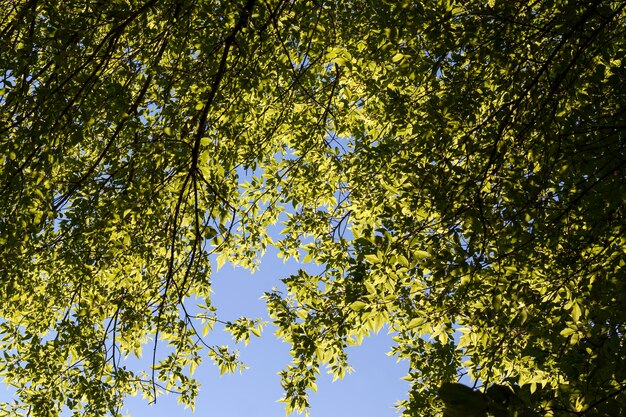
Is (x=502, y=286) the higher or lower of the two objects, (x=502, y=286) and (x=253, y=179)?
the lower

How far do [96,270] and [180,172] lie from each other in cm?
226

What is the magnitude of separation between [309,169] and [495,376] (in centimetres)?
391

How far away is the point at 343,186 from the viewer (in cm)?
885

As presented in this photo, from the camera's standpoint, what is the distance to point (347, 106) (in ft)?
26.4

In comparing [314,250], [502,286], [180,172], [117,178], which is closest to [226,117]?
[180,172]

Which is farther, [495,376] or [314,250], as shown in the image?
[314,250]

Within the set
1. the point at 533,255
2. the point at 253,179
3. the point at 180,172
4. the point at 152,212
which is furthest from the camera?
the point at 253,179

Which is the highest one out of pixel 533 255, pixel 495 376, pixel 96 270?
pixel 96 270

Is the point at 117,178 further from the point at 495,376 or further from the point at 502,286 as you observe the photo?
the point at 495,376

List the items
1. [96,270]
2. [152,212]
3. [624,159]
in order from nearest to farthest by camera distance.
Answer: [624,159] → [152,212] → [96,270]

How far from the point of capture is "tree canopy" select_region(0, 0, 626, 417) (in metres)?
5.01

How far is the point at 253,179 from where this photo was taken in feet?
27.2

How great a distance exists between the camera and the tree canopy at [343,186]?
5.01 metres

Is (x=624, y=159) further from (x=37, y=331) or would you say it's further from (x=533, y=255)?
(x=37, y=331)
